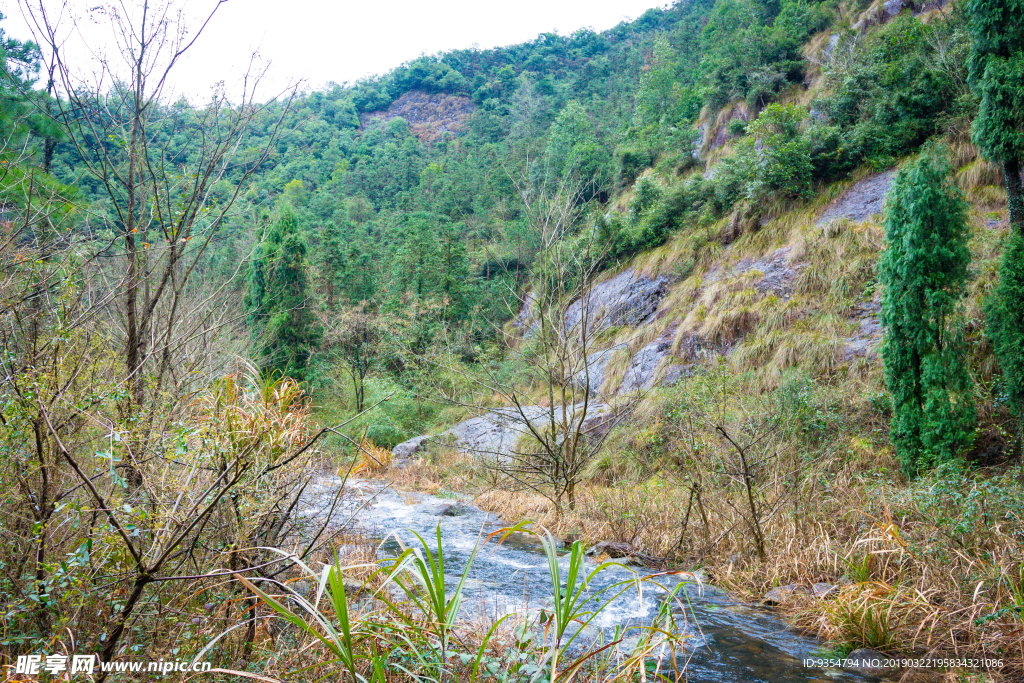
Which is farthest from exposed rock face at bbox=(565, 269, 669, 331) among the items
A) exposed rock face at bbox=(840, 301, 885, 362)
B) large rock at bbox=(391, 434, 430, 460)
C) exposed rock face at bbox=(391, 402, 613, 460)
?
exposed rock face at bbox=(840, 301, 885, 362)

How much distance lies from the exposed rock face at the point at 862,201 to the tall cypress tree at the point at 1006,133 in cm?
438

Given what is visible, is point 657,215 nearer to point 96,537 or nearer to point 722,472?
point 722,472

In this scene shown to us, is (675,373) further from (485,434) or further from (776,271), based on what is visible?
(485,434)

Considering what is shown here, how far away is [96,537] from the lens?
2.44 m

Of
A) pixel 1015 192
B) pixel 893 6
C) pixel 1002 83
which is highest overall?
pixel 893 6

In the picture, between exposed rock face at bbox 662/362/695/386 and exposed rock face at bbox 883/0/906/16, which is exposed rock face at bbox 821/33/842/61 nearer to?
exposed rock face at bbox 883/0/906/16

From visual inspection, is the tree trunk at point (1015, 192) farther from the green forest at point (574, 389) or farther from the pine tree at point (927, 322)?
the pine tree at point (927, 322)

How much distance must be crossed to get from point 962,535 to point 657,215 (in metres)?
13.4

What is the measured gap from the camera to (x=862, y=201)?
480 inches

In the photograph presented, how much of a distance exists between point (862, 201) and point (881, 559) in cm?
1017

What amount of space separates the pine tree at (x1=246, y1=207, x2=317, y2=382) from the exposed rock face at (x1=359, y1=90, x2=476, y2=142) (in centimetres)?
3437

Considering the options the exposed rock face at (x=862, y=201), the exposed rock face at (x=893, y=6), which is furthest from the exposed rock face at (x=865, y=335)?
the exposed rock face at (x=893, y=6)

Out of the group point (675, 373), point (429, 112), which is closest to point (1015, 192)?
point (675, 373)

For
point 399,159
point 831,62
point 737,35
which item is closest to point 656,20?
point 399,159
